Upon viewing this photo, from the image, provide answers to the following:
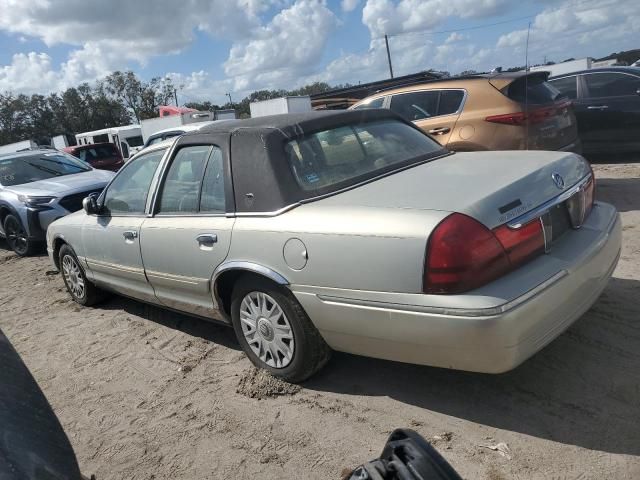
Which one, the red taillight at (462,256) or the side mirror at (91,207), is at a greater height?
the side mirror at (91,207)

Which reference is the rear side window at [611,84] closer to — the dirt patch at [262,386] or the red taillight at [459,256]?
the red taillight at [459,256]

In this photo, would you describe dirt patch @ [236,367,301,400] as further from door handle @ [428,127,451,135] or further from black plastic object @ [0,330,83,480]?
door handle @ [428,127,451,135]

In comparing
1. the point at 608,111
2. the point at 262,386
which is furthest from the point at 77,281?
the point at 608,111

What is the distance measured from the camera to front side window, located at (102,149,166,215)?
4262mm

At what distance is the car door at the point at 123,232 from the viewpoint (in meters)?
4.24

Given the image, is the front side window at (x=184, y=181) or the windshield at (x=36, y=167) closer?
the front side window at (x=184, y=181)

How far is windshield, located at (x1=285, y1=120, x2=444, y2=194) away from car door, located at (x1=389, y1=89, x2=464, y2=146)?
261cm

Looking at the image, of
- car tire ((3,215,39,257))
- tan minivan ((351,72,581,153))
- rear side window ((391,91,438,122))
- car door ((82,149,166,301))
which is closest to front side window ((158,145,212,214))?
car door ((82,149,166,301))

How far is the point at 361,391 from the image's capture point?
3.24m

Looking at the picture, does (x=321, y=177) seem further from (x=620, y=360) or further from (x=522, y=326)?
(x=620, y=360)

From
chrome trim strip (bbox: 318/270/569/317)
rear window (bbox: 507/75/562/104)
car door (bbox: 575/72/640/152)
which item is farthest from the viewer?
car door (bbox: 575/72/640/152)

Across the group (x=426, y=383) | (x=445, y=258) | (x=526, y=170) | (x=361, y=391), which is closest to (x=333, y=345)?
(x=361, y=391)

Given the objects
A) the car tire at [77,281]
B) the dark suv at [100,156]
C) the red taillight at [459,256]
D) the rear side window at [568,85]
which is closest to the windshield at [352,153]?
the red taillight at [459,256]

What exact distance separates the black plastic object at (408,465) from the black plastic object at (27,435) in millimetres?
801
